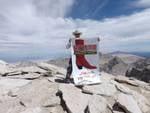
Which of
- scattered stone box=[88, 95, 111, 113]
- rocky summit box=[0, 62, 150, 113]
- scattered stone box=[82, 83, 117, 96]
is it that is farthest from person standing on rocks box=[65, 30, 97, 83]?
scattered stone box=[88, 95, 111, 113]

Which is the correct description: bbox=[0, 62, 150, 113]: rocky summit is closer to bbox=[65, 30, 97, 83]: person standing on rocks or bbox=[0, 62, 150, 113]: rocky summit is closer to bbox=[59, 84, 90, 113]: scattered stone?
bbox=[59, 84, 90, 113]: scattered stone

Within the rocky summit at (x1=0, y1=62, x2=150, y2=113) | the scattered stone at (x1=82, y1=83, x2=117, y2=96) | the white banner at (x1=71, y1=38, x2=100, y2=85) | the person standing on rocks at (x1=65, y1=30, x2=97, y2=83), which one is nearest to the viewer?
the rocky summit at (x1=0, y1=62, x2=150, y2=113)

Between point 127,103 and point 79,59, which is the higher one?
point 79,59

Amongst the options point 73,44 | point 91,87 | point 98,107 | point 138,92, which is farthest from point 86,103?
point 138,92

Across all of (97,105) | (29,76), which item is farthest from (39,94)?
(29,76)

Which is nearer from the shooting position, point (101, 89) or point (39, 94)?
point (39, 94)

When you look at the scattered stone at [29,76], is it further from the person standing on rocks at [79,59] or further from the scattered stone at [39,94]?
the person standing on rocks at [79,59]

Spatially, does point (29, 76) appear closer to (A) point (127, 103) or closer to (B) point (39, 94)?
(B) point (39, 94)

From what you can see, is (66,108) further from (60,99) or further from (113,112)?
(113,112)

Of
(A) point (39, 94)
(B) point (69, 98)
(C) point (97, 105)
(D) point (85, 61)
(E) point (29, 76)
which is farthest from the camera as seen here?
(E) point (29, 76)

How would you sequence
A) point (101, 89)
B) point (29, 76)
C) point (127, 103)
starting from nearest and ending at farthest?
point (127, 103)
point (101, 89)
point (29, 76)
